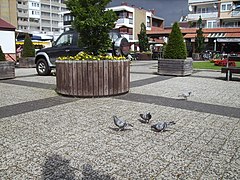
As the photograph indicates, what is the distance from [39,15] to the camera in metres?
88.0

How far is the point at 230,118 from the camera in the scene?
17.5ft

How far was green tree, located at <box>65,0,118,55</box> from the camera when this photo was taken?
7414mm

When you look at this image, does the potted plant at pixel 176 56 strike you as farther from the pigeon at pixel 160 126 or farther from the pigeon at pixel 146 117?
the pigeon at pixel 160 126

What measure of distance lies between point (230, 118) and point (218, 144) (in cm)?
167

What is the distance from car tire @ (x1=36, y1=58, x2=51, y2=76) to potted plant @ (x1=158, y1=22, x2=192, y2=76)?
19.0 feet

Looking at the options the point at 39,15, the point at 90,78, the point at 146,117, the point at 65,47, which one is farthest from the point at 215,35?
the point at 39,15

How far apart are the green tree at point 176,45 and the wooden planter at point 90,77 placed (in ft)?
18.7

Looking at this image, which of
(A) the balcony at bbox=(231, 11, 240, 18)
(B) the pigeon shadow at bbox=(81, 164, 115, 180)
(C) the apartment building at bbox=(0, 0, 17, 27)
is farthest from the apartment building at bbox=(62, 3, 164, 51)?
(B) the pigeon shadow at bbox=(81, 164, 115, 180)

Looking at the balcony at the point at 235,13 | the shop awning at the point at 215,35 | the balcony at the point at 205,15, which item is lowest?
the shop awning at the point at 215,35

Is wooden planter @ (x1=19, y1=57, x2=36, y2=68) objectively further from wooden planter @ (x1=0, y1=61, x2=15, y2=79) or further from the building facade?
the building facade

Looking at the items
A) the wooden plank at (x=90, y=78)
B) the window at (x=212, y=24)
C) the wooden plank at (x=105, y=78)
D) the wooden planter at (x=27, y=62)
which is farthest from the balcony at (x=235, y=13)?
the wooden plank at (x=90, y=78)

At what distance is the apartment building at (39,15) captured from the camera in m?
82.8

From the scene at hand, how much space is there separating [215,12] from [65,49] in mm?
39466

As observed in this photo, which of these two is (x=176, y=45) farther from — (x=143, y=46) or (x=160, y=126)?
(x=143, y=46)
